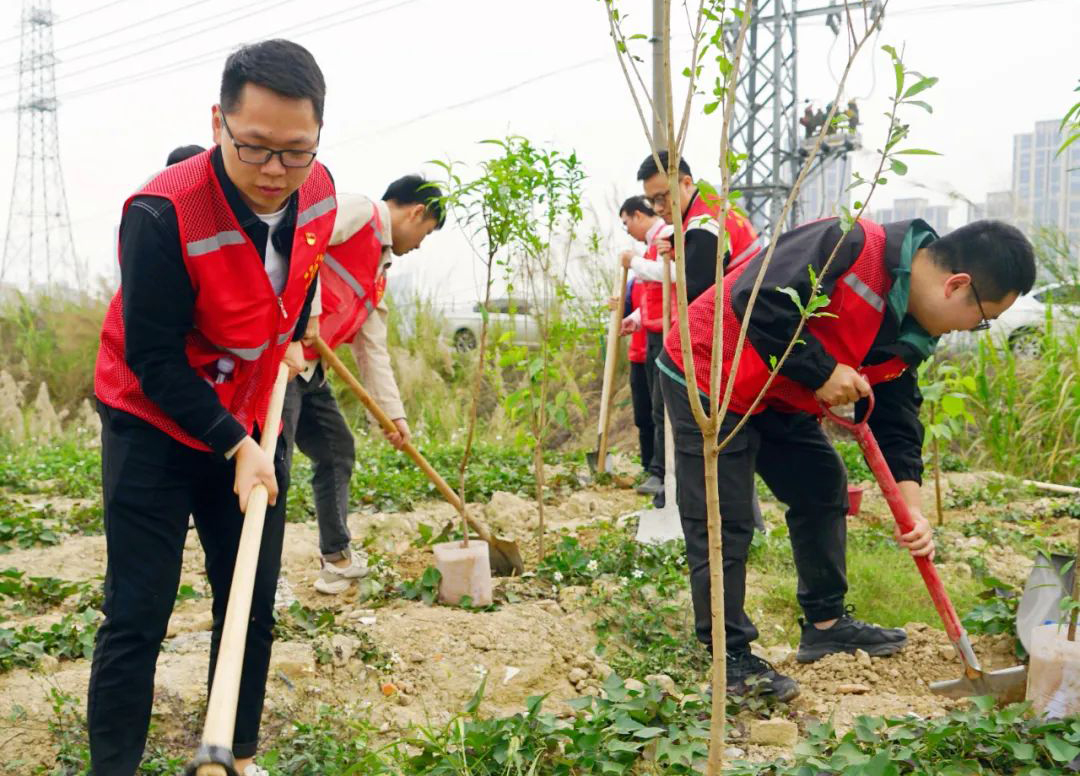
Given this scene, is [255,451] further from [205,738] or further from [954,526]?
[954,526]

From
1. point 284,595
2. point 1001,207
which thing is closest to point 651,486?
point 284,595

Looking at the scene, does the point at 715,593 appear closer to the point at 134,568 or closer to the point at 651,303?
the point at 134,568

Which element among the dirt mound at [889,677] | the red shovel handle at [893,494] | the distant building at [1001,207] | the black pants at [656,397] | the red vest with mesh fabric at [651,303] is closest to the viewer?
the red shovel handle at [893,494]

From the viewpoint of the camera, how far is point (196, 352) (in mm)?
2127

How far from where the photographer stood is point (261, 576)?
2283 millimetres

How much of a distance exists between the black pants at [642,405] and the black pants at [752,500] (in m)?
3.19

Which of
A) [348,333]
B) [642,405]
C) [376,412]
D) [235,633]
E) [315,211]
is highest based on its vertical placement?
[315,211]

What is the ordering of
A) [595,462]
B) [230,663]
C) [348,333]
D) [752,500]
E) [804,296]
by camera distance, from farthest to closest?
[595,462]
[348,333]
[752,500]
[804,296]
[230,663]

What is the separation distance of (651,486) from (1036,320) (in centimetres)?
377

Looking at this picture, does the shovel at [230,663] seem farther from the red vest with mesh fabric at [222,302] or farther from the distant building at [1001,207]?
the distant building at [1001,207]

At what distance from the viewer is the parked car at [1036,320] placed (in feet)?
24.9

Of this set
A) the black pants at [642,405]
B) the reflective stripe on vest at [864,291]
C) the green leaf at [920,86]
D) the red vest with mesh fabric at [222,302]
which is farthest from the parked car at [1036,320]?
the red vest with mesh fabric at [222,302]

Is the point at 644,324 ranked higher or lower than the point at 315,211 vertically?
lower

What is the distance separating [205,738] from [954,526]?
474 cm
